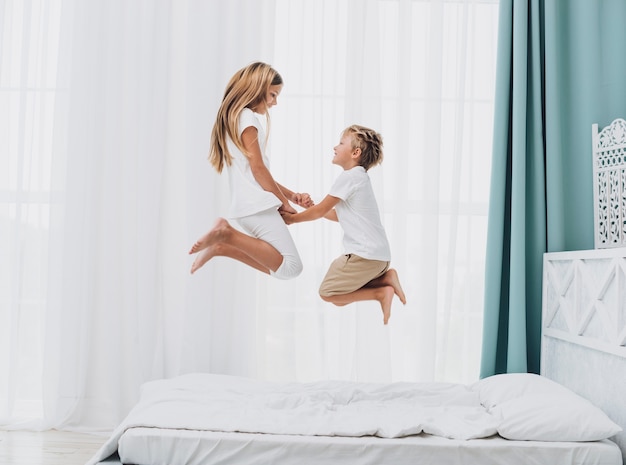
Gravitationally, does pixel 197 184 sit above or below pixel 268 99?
below

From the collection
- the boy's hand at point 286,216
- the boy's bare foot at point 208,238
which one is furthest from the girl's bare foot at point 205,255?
the boy's hand at point 286,216

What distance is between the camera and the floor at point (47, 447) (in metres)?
3.35

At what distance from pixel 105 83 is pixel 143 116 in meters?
0.31

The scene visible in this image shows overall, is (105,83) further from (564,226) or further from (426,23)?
(564,226)

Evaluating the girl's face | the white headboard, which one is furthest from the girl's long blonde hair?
the white headboard

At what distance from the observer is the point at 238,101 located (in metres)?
2.39

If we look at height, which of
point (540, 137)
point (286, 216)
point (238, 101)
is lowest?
point (286, 216)

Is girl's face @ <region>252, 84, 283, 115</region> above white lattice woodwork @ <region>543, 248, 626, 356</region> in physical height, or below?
above

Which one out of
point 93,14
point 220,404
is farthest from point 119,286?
point 93,14

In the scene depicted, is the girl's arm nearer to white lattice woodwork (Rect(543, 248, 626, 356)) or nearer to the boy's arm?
the boy's arm

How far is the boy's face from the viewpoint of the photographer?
2547mm

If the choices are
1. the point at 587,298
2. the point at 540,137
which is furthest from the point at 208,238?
the point at 540,137

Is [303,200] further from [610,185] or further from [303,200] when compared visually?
[610,185]

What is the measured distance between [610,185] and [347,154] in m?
1.64
